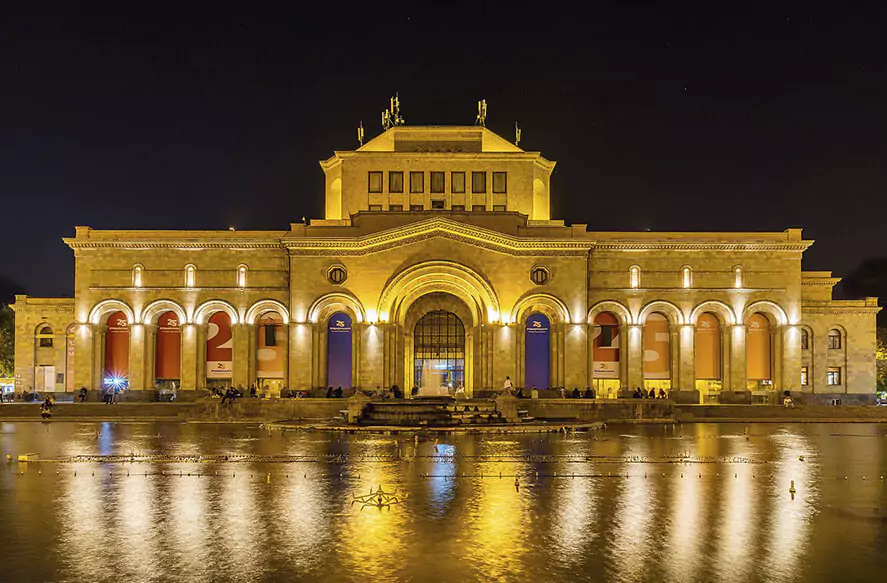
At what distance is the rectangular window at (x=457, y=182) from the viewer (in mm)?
51344

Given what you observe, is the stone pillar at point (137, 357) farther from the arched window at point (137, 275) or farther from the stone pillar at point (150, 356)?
the arched window at point (137, 275)

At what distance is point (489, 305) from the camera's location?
46.2m

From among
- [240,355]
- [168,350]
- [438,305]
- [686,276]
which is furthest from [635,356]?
[168,350]

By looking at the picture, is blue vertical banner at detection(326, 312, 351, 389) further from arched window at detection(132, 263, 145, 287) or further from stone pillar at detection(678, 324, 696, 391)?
stone pillar at detection(678, 324, 696, 391)

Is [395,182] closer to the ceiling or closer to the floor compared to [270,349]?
closer to the ceiling

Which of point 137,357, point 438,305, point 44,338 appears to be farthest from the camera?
point 44,338

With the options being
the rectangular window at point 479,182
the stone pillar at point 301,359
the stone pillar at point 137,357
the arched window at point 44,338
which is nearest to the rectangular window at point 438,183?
the rectangular window at point 479,182

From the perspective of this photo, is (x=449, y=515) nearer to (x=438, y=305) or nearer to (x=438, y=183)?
(x=438, y=305)

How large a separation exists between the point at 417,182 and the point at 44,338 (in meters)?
26.5

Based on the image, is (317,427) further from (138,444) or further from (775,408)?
(775,408)

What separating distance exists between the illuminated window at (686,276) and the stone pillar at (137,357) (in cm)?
3172

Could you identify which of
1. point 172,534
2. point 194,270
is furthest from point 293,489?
point 194,270

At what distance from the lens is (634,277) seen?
4828 centimetres

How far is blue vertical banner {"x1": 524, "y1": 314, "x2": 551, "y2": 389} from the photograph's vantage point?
152ft
